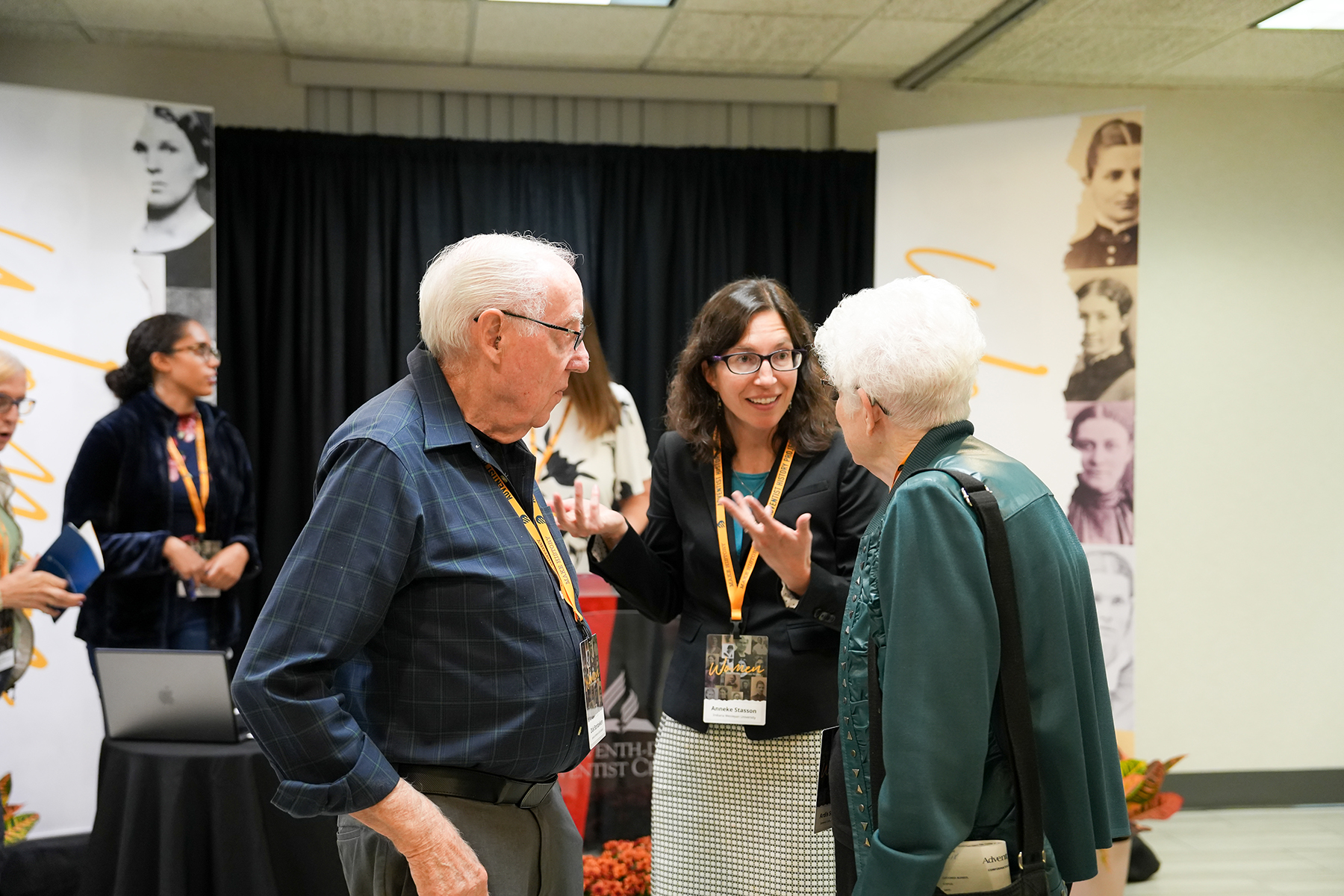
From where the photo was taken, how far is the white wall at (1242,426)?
16.6 feet

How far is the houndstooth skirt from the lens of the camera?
2.08m

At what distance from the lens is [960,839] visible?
1236 mm

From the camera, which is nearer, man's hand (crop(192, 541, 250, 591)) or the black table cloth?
the black table cloth

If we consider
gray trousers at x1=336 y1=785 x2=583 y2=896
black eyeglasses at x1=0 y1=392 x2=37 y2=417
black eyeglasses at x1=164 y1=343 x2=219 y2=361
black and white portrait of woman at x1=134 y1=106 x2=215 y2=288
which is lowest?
gray trousers at x1=336 y1=785 x2=583 y2=896

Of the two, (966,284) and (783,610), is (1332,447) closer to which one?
(966,284)

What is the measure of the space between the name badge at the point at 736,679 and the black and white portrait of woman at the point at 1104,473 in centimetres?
230

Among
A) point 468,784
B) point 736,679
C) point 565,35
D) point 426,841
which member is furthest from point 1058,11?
point 426,841

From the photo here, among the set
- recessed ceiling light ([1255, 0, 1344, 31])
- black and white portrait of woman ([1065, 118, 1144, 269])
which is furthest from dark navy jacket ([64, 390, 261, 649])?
recessed ceiling light ([1255, 0, 1344, 31])

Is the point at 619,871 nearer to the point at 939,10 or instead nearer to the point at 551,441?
the point at 551,441

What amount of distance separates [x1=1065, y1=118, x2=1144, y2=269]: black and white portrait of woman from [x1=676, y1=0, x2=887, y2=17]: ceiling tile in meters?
0.84

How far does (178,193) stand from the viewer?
384 cm

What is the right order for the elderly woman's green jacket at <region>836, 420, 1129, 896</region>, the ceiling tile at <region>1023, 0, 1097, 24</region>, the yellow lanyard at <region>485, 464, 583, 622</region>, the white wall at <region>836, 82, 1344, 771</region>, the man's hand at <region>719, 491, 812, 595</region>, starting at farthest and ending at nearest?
the white wall at <region>836, 82, 1344, 771</region> < the ceiling tile at <region>1023, 0, 1097, 24</region> < the man's hand at <region>719, 491, 812, 595</region> < the yellow lanyard at <region>485, 464, 583, 622</region> < the elderly woman's green jacket at <region>836, 420, 1129, 896</region>

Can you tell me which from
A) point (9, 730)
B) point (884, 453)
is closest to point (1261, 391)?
point (884, 453)

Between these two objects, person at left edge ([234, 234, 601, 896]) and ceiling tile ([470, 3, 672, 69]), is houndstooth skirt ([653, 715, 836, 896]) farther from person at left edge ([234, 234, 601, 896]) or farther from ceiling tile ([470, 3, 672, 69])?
ceiling tile ([470, 3, 672, 69])
